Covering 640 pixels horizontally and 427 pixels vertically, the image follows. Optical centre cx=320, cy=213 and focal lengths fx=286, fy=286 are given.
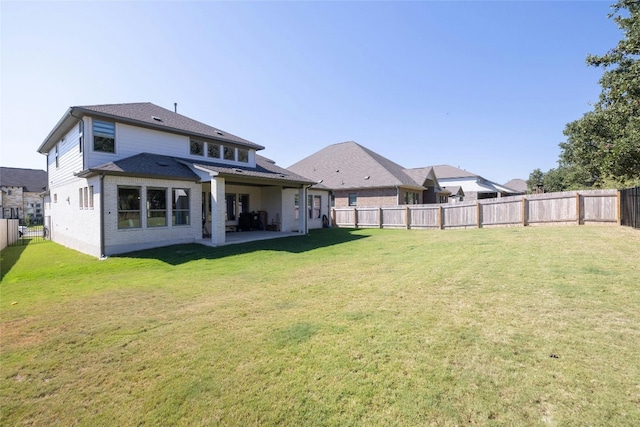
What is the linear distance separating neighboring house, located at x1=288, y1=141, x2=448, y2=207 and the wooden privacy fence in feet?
10.7

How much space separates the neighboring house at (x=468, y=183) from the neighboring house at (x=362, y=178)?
12.3m

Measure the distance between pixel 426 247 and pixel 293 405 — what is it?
31.1ft

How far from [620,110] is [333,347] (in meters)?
16.1

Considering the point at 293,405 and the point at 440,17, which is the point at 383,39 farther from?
the point at 293,405

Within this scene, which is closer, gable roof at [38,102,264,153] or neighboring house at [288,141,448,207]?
gable roof at [38,102,264,153]

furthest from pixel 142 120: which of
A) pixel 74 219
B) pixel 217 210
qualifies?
pixel 74 219

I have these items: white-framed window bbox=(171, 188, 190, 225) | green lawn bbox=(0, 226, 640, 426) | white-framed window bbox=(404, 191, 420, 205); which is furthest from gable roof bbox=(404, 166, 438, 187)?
white-framed window bbox=(171, 188, 190, 225)

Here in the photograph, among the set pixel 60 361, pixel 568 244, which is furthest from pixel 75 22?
pixel 568 244

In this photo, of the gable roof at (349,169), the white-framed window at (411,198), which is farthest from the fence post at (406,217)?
the white-framed window at (411,198)

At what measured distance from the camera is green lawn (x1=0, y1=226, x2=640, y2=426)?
2.51 metres

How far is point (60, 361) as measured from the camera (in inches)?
137

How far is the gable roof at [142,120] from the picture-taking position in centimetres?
1152

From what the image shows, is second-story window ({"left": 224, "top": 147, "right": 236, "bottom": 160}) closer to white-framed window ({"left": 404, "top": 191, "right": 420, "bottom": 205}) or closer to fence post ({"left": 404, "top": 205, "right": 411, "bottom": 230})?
fence post ({"left": 404, "top": 205, "right": 411, "bottom": 230})

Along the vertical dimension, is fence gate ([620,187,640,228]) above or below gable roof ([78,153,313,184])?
below
